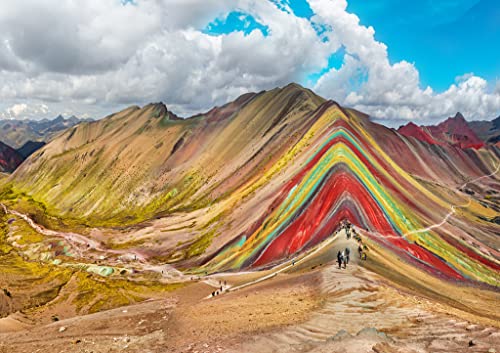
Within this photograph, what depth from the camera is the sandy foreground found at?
56.7 ft

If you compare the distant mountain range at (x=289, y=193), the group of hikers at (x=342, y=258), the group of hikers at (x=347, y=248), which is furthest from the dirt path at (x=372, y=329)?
the distant mountain range at (x=289, y=193)

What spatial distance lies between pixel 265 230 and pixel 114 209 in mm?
125609

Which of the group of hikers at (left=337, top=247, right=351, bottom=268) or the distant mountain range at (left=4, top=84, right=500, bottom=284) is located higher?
the distant mountain range at (left=4, top=84, right=500, bottom=284)

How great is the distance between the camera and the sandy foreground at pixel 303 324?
1728cm

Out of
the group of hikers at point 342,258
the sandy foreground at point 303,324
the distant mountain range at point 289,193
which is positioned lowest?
the sandy foreground at point 303,324

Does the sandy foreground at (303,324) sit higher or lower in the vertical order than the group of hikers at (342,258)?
lower

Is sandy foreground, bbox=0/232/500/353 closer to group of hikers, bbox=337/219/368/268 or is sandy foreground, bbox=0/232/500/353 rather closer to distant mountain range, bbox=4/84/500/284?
group of hikers, bbox=337/219/368/268

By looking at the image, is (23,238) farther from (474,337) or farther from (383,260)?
(474,337)

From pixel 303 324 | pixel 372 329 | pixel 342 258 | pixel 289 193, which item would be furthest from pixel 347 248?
pixel 289 193

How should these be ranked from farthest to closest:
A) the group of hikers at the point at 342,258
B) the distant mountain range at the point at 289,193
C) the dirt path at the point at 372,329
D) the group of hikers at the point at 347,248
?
the distant mountain range at the point at 289,193, the group of hikers at the point at 347,248, the group of hikers at the point at 342,258, the dirt path at the point at 372,329

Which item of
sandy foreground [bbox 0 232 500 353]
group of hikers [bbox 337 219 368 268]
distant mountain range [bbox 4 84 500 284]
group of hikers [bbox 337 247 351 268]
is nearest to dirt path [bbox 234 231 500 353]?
sandy foreground [bbox 0 232 500 353]

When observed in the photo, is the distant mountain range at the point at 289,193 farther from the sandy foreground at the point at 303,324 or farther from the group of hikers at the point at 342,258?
the sandy foreground at the point at 303,324

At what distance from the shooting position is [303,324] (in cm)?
2128

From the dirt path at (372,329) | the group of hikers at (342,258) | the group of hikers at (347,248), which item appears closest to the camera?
the dirt path at (372,329)
